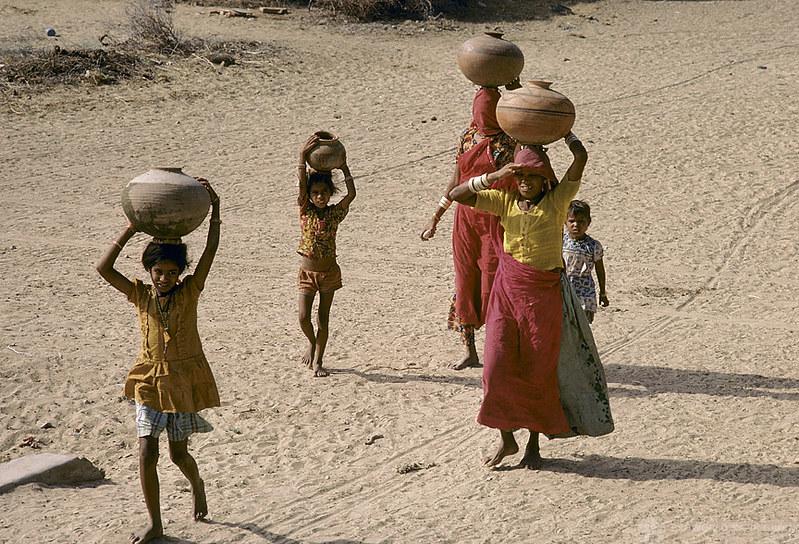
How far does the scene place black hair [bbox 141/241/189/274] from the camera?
4.98 metres

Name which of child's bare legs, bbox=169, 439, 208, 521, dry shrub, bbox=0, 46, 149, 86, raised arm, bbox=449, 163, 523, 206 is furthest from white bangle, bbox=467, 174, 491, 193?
dry shrub, bbox=0, 46, 149, 86

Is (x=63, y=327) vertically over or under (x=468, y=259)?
under

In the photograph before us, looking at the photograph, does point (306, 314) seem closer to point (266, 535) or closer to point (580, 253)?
point (580, 253)

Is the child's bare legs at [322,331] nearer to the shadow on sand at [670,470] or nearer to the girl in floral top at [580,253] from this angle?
the girl in floral top at [580,253]

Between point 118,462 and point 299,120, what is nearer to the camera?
point 118,462

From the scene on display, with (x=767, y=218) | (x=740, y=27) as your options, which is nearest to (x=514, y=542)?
(x=767, y=218)

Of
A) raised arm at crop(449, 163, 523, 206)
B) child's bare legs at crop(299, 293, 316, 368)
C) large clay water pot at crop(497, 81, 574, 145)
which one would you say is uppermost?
large clay water pot at crop(497, 81, 574, 145)

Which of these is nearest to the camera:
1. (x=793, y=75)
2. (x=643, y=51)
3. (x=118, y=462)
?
(x=118, y=462)

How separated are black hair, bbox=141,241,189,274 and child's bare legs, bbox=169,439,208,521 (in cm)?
77

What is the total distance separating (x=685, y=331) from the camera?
8344 millimetres

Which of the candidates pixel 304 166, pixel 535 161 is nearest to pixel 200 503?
pixel 535 161

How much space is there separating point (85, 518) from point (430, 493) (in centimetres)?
164

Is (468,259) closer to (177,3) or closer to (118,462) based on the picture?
(118,462)

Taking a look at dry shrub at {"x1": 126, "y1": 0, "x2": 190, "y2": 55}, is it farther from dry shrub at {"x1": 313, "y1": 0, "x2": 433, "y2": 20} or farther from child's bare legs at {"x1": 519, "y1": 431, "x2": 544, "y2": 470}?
child's bare legs at {"x1": 519, "y1": 431, "x2": 544, "y2": 470}
